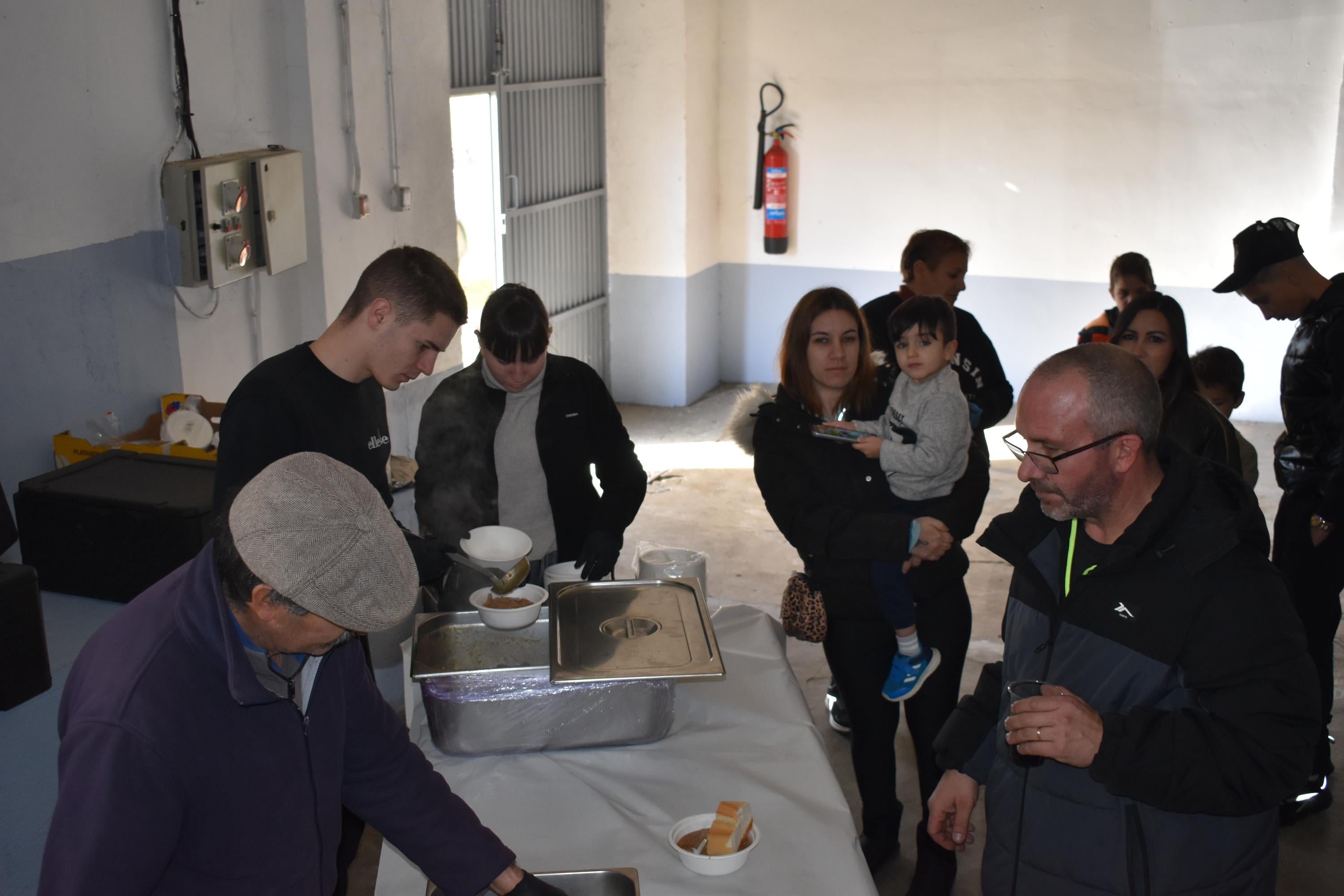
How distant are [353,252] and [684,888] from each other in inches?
143

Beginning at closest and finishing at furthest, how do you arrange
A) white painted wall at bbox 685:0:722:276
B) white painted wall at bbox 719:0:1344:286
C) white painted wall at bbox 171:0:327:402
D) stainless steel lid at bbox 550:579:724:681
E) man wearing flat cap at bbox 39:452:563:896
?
man wearing flat cap at bbox 39:452:563:896 → stainless steel lid at bbox 550:579:724:681 → white painted wall at bbox 171:0:327:402 → white painted wall at bbox 719:0:1344:286 → white painted wall at bbox 685:0:722:276

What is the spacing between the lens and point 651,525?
578 cm

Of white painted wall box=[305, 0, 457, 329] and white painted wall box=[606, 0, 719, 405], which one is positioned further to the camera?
white painted wall box=[606, 0, 719, 405]

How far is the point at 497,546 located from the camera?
2.60 meters

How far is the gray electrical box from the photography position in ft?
11.7

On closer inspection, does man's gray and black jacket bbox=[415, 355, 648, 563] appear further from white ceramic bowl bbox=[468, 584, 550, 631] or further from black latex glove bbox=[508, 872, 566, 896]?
black latex glove bbox=[508, 872, 566, 896]

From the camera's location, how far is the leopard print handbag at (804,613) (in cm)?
282

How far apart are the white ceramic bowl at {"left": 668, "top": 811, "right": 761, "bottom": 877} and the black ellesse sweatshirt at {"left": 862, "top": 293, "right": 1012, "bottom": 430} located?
6.47 ft

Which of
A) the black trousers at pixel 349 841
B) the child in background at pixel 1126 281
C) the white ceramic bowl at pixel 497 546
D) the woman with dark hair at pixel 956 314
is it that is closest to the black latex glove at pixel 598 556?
the white ceramic bowl at pixel 497 546

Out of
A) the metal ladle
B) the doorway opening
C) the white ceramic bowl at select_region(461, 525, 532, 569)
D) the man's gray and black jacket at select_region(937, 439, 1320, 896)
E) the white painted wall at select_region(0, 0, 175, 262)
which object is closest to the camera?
the man's gray and black jacket at select_region(937, 439, 1320, 896)

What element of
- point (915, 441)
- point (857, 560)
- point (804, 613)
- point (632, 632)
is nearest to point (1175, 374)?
point (915, 441)

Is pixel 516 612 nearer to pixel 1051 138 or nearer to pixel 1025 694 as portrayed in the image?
pixel 1025 694

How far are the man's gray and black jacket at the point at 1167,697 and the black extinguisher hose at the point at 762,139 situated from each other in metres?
6.29

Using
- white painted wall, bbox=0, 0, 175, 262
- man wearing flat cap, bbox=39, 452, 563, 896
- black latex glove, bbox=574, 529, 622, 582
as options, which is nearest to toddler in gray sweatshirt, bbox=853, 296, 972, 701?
black latex glove, bbox=574, 529, 622, 582
